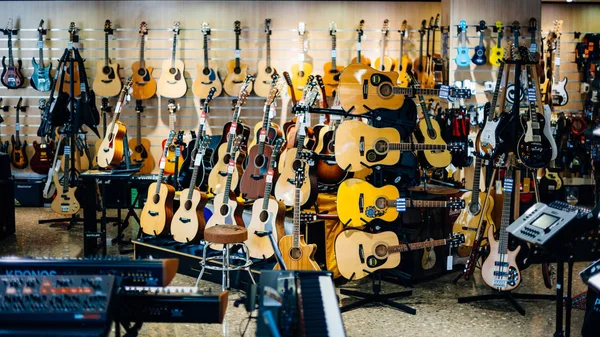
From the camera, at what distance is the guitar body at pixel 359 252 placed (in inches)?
206

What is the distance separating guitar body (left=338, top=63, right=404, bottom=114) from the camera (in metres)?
5.30

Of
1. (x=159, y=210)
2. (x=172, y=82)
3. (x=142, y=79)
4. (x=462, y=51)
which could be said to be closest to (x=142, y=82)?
(x=142, y=79)

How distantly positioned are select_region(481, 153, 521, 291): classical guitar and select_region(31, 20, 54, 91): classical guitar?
6.85 metres

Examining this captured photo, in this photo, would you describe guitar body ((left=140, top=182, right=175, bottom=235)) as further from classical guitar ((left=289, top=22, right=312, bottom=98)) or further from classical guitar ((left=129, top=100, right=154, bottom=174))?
classical guitar ((left=289, top=22, right=312, bottom=98))

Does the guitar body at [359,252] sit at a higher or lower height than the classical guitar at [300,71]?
lower

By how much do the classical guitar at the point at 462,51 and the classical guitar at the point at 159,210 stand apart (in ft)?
11.9

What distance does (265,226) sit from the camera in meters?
5.71

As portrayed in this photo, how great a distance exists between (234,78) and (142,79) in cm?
126

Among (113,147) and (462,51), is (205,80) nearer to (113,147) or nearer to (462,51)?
(113,147)

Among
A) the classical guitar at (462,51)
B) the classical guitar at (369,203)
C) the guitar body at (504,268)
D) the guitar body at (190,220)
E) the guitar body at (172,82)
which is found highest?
the classical guitar at (462,51)

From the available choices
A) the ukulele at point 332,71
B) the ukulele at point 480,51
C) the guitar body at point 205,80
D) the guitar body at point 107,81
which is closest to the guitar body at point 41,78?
the guitar body at point 107,81

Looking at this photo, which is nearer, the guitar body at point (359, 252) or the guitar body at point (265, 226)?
the guitar body at point (359, 252)

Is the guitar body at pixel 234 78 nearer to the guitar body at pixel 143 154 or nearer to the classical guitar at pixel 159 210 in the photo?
the guitar body at pixel 143 154

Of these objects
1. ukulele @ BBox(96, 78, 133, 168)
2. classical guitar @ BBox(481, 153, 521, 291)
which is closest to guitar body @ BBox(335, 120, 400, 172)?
classical guitar @ BBox(481, 153, 521, 291)
